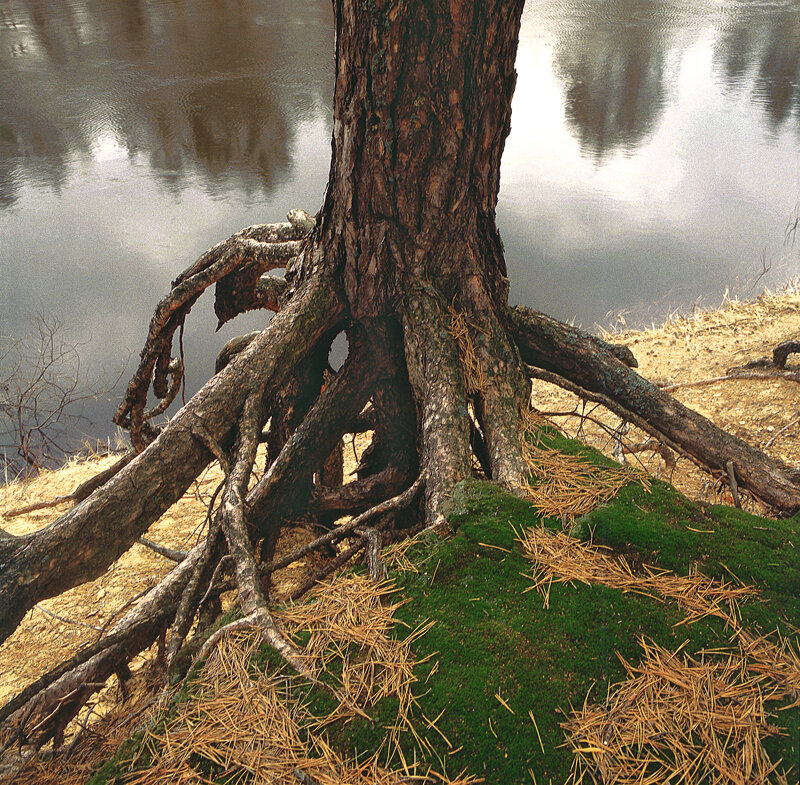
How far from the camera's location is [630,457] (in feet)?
17.8

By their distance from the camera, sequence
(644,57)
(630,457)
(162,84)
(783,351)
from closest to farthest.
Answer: (783,351), (630,457), (162,84), (644,57)

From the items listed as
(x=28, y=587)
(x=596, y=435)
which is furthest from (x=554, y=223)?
(x=28, y=587)

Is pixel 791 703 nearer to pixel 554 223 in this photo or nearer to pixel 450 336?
pixel 450 336

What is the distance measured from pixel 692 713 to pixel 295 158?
Result: 11.3 meters

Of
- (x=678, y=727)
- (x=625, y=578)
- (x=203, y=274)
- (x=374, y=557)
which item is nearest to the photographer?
(x=678, y=727)

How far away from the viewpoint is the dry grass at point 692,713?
1.41m

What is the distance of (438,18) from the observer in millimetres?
2309

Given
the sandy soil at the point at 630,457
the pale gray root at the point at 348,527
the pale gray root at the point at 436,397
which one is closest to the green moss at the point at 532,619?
the pale gray root at the point at 436,397

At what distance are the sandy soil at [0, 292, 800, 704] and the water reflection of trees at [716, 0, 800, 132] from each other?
345 inches

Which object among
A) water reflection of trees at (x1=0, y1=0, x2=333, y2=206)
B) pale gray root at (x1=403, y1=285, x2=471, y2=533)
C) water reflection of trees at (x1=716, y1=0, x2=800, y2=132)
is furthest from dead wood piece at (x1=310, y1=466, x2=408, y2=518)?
water reflection of trees at (x1=716, y1=0, x2=800, y2=132)

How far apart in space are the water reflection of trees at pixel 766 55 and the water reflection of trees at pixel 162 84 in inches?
387

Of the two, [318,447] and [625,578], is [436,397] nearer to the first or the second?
[318,447]

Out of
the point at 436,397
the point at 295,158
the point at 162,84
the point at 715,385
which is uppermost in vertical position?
the point at 162,84

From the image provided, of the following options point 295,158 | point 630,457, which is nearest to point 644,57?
point 295,158
